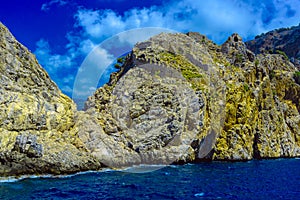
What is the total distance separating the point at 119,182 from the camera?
3466 cm

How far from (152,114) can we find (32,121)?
22.4 metres

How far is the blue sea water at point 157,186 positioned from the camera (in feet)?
93.2

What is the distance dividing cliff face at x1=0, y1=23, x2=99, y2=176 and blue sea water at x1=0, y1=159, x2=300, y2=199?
271 centimetres

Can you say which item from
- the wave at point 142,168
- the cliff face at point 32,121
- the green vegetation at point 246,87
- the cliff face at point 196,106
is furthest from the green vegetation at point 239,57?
the cliff face at point 32,121

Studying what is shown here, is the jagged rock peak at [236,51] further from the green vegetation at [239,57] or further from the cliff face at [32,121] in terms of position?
the cliff face at [32,121]

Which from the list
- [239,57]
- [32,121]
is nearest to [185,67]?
[239,57]

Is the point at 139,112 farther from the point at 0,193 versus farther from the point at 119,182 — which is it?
the point at 0,193

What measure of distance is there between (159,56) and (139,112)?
58.5ft

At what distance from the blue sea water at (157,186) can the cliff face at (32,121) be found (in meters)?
2.71

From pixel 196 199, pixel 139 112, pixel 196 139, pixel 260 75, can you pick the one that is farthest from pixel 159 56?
pixel 196 199

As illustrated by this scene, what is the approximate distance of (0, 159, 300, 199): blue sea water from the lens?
28.4 meters

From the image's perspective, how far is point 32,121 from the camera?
3994 cm

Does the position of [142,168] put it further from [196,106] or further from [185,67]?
[185,67]

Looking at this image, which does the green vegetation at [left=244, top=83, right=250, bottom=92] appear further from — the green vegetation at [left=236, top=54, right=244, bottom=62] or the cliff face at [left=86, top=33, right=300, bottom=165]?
the green vegetation at [left=236, top=54, right=244, bottom=62]
